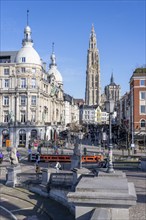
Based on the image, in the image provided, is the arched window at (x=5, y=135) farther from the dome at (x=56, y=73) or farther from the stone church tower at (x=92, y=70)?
the stone church tower at (x=92, y=70)

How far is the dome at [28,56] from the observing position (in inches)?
2662

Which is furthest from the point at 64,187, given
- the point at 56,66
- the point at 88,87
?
the point at 88,87

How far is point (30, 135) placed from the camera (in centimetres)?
6600

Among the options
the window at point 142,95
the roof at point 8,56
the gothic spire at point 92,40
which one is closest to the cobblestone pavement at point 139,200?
the window at point 142,95

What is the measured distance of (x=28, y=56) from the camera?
67.8 m

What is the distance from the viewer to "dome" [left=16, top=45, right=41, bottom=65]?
222 ft

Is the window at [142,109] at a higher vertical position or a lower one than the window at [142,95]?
lower

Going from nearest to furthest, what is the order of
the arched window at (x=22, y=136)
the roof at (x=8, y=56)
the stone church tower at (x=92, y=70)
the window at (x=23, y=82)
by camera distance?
the arched window at (x=22, y=136) < the window at (x=23, y=82) < the roof at (x=8, y=56) < the stone church tower at (x=92, y=70)

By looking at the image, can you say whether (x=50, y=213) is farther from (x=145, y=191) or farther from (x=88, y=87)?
(x=88, y=87)

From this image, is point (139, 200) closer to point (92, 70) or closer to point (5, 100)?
point (5, 100)

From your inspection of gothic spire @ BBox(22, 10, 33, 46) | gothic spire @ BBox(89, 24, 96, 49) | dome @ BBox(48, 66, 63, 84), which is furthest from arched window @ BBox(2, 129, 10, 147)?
gothic spire @ BBox(89, 24, 96, 49)

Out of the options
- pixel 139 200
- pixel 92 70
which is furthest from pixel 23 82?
pixel 92 70

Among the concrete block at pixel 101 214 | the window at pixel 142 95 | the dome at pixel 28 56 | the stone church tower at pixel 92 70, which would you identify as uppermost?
the stone church tower at pixel 92 70

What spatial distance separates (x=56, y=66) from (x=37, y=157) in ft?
215
